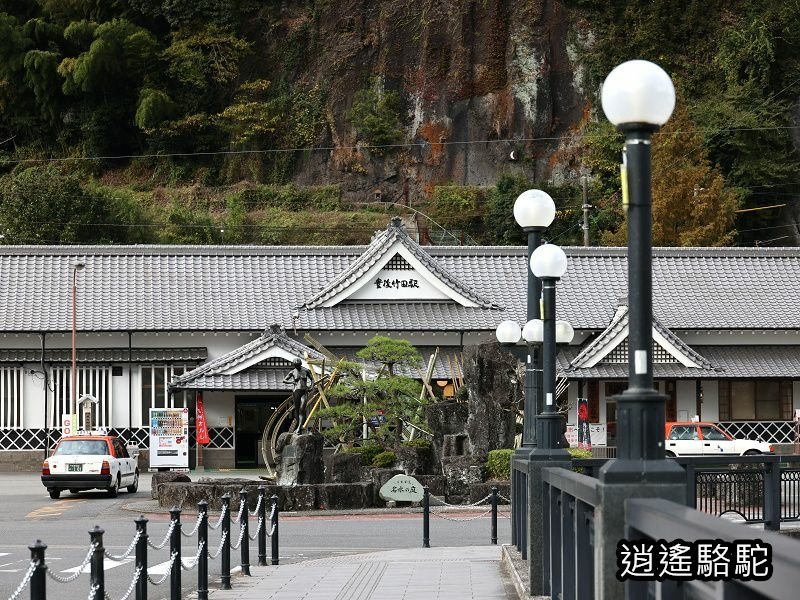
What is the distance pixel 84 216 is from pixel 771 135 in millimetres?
34479

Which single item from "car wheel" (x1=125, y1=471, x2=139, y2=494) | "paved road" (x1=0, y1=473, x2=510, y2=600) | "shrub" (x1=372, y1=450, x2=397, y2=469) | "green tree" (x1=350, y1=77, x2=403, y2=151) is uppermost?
"green tree" (x1=350, y1=77, x2=403, y2=151)

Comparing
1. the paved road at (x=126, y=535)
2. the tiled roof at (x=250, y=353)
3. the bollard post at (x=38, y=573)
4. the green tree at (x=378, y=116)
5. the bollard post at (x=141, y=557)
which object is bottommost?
the paved road at (x=126, y=535)

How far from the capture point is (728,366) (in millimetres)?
42875

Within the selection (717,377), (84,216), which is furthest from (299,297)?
(84,216)

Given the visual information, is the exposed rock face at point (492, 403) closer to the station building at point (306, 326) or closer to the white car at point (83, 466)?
the white car at point (83, 466)

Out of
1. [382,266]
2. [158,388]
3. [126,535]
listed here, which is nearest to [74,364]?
[158,388]

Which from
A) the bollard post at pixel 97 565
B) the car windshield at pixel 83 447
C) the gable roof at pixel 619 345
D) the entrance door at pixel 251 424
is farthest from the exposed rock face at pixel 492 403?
the bollard post at pixel 97 565

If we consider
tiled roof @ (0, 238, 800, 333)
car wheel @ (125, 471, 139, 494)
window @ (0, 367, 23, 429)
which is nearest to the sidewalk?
car wheel @ (125, 471, 139, 494)

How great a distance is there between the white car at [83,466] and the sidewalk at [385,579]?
1427cm

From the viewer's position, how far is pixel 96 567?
9789mm

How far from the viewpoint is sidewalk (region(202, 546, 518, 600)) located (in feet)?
44.9

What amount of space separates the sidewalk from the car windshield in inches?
579

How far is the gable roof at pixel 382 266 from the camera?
43531 mm

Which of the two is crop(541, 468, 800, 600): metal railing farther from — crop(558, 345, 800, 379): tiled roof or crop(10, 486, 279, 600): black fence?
crop(558, 345, 800, 379): tiled roof
